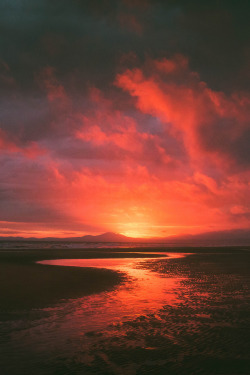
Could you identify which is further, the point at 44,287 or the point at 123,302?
the point at 44,287

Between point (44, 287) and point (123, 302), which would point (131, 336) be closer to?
point (123, 302)

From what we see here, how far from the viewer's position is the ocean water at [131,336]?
8.61m

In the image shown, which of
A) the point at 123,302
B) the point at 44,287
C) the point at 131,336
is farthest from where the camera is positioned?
the point at 44,287

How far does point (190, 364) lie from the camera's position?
8734 millimetres

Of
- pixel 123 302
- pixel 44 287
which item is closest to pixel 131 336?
pixel 123 302

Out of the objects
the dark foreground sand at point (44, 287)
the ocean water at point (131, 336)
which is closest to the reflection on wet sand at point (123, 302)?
the ocean water at point (131, 336)

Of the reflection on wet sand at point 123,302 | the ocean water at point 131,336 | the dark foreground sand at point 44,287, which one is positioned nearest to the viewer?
the ocean water at point 131,336

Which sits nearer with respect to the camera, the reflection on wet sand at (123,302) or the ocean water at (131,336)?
the ocean water at (131,336)

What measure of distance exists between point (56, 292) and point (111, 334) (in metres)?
9.45

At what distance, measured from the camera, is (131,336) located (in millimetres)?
11211

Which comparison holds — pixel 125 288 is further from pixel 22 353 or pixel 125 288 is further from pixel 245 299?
pixel 22 353

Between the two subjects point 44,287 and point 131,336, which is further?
point 44,287

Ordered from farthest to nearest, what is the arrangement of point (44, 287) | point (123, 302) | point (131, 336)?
point (44, 287), point (123, 302), point (131, 336)

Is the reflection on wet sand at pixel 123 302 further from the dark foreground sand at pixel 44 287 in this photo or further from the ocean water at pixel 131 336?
the dark foreground sand at pixel 44 287
